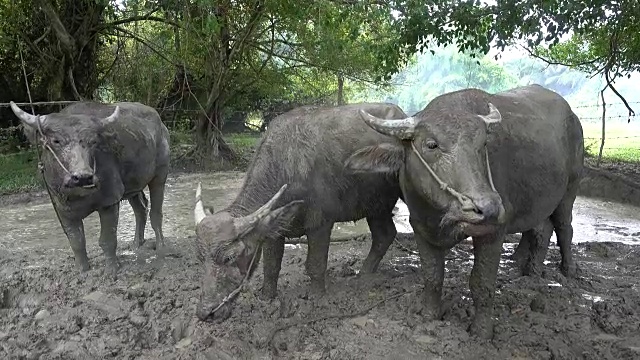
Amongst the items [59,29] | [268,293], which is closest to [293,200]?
[268,293]

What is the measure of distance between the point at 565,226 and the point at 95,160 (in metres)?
4.59

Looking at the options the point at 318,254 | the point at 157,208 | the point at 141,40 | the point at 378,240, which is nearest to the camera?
the point at 318,254

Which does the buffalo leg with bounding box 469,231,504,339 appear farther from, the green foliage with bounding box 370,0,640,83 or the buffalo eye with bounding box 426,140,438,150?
the green foliage with bounding box 370,0,640,83

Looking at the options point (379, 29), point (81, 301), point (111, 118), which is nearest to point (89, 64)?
point (379, 29)

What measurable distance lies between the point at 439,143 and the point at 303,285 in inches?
88.1

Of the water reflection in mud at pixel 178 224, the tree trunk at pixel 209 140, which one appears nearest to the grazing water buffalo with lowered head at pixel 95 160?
the water reflection in mud at pixel 178 224

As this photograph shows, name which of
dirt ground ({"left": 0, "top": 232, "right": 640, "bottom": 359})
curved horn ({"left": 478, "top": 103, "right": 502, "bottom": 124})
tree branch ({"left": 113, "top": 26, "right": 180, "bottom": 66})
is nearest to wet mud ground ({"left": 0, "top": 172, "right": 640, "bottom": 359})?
dirt ground ({"left": 0, "top": 232, "right": 640, "bottom": 359})

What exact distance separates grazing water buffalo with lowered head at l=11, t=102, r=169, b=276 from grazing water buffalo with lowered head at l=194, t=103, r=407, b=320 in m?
1.62

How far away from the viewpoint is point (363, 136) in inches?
189

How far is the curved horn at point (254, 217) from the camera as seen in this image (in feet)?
12.4

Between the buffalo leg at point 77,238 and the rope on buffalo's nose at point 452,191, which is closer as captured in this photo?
the rope on buffalo's nose at point 452,191

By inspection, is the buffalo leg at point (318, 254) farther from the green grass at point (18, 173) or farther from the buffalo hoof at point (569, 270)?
the green grass at point (18, 173)

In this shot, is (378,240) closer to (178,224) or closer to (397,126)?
(397,126)

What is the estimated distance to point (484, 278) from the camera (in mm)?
4023
